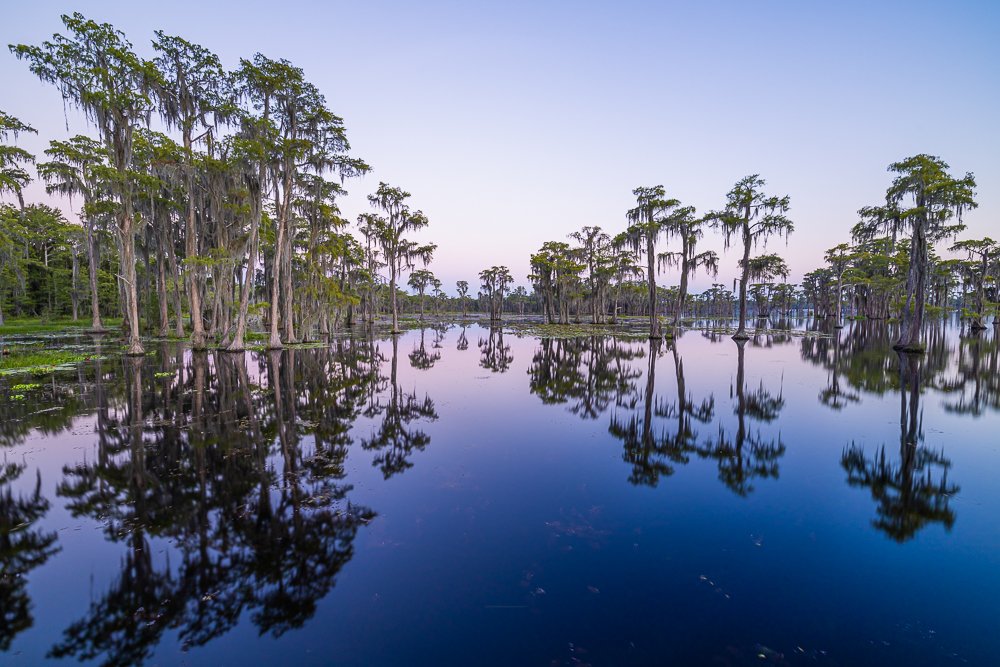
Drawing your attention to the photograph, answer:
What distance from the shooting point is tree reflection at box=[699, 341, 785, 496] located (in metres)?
7.87

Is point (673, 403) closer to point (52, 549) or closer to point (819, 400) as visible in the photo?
point (819, 400)

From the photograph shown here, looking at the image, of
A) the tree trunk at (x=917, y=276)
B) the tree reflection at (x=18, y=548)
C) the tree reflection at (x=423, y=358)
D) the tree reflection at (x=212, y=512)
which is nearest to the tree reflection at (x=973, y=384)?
the tree trunk at (x=917, y=276)

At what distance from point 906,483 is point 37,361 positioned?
1305 inches

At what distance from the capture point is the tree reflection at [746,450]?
310 inches

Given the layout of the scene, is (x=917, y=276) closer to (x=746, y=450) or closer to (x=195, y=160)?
(x=746, y=450)

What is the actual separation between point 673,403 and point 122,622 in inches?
541

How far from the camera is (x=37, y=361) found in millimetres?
19453

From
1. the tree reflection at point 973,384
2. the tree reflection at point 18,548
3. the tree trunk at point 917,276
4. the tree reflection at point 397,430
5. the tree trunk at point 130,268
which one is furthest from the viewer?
the tree trunk at point 917,276

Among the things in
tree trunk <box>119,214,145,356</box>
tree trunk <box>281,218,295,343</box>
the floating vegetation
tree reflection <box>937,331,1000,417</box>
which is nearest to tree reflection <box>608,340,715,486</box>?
tree reflection <box>937,331,1000,417</box>

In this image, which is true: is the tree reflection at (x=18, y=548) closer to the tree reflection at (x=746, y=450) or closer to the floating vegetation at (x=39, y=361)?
the tree reflection at (x=746, y=450)

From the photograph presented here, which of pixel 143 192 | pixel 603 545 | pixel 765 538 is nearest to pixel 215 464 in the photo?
pixel 603 545

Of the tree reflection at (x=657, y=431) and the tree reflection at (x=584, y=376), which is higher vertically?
the tree reflection at (x=584, y=376)

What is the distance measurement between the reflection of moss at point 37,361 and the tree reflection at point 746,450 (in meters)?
27.0

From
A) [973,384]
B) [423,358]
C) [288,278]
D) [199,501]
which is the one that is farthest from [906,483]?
[288,278]
